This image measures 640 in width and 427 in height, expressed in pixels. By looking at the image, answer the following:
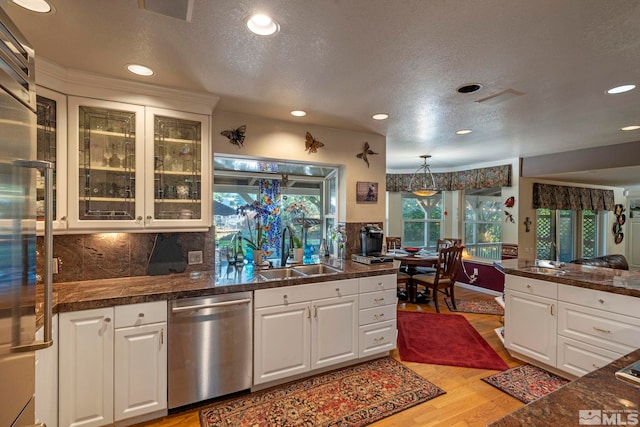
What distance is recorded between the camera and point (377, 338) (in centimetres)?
285

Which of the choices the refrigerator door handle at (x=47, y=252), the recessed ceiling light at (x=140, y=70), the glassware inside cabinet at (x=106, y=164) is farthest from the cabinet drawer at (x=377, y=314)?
the recessed ceiling light at (x=140, y=70)

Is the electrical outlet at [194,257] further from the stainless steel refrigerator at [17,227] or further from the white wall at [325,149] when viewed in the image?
the stainless steel refrigerator at [17,227]

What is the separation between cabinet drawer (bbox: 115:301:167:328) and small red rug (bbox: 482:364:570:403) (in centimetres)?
264

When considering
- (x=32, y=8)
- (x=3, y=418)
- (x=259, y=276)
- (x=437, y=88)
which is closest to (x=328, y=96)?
(x=437, y=88)

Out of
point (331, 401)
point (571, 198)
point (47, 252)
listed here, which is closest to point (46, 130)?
point (47, 252)

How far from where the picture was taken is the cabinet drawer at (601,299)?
2.15 metres

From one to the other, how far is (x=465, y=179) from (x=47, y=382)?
20.7 feet

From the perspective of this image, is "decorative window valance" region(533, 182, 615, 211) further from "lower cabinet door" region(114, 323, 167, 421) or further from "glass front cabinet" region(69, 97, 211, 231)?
"lower cabinet door" region(114, 323, 167, 421)

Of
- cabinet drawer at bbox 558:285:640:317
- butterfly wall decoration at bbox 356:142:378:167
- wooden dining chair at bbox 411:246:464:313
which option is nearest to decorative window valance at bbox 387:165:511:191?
wooden dining chair at bbox 411:246:464:313

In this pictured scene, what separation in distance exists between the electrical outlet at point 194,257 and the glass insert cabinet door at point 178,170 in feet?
1.26

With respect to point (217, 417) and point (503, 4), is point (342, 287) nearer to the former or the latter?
point (217, 417)

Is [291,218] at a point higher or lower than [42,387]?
higher

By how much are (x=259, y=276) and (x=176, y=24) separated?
1801 mm

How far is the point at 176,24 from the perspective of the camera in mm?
1493
